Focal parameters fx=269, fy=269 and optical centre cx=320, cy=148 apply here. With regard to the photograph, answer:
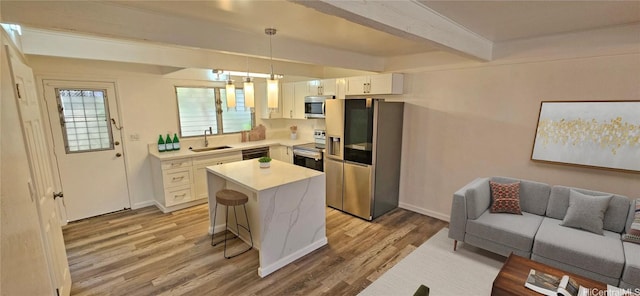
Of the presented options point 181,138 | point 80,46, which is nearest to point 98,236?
point 181,138

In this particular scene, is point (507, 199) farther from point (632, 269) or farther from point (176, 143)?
point (176, 143)

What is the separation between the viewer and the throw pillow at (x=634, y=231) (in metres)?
2.37

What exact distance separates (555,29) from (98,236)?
226 inches

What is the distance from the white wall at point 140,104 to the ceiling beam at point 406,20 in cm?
→ 388

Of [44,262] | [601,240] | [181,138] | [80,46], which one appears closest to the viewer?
[44,262]

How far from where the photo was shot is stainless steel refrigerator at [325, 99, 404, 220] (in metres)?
3.85

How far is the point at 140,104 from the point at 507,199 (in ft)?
17.1

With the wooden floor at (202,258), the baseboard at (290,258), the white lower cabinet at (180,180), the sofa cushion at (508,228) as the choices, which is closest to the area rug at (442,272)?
the wooden floor at (202,258)

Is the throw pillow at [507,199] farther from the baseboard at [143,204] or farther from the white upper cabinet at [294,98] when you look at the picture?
the baseboard at [143,204]

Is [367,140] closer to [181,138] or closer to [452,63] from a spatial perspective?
[452,63]

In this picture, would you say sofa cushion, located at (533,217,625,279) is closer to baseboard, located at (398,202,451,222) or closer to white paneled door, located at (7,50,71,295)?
baseboard, located at (398,202,451,222)

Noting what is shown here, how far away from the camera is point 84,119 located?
3865 millimetres

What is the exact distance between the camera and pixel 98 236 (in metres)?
3.47

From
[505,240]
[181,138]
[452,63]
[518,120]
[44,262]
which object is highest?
[452,63]
